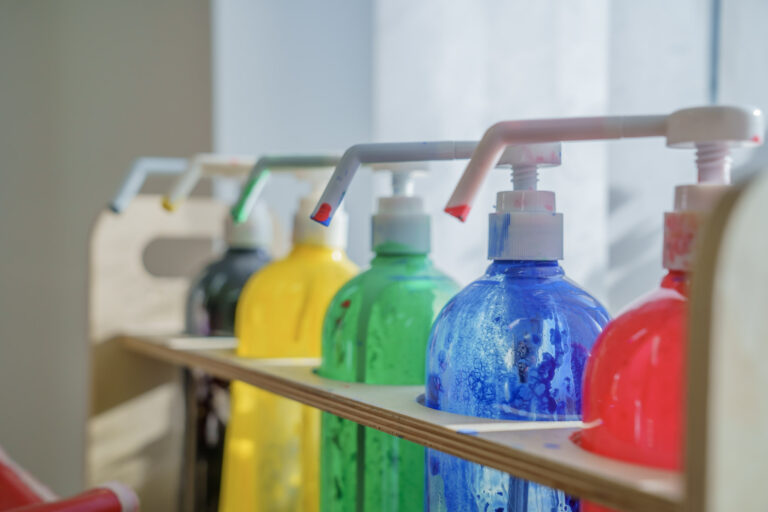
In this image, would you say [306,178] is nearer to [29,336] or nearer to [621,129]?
[621,129]

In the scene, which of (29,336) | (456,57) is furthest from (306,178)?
(29,336)

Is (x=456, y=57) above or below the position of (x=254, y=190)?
above

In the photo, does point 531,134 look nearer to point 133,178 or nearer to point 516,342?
point 516,342

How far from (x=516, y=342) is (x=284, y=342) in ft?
0.78

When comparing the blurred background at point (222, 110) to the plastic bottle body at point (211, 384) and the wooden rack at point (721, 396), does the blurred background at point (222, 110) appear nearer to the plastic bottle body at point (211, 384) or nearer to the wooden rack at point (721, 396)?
the plastic bottle body at point (211, 384)

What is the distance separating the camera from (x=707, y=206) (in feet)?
1.01

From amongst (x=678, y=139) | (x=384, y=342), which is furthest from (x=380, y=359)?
(x=678, y=139)

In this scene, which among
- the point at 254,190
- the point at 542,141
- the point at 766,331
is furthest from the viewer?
the point at 254,190

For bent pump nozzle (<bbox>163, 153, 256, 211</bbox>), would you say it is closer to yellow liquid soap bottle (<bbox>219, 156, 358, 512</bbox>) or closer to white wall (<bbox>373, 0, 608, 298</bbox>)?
yellow liquid soap bottle (<bbox>219, 156, 358, 512</bbox>)

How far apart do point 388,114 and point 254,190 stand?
351 mm

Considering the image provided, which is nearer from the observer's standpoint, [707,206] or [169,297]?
[707,206]

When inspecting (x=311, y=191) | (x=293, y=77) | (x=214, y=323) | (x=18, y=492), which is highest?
(x=293, y=77)

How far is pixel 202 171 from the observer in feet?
2.13

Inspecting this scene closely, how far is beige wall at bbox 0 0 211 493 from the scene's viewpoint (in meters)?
1.03
